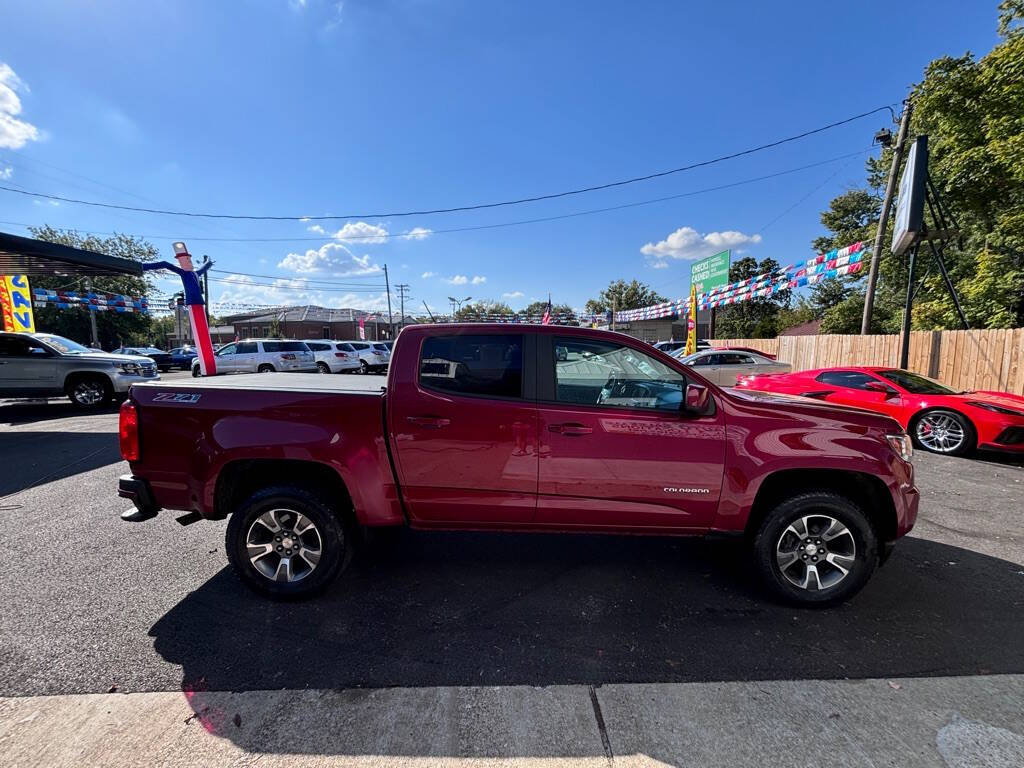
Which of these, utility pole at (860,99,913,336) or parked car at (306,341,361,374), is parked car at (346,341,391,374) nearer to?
parked car at (306,341,361,374)

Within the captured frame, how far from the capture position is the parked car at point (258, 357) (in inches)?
745

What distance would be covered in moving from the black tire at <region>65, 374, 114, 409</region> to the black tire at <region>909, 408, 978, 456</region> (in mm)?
16333

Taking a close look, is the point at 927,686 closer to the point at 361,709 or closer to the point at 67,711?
the point at 361,709

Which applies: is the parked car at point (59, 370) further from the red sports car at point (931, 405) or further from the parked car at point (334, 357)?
the red sports car at point (931, 405)

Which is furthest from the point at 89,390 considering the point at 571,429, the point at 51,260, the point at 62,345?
the point at 571,429

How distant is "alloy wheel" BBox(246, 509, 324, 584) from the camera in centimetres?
295

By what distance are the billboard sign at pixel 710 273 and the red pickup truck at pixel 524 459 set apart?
65.2 ft

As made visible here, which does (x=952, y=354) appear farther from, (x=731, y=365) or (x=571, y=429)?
(x=571, y=429)

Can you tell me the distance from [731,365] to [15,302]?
25.4 m

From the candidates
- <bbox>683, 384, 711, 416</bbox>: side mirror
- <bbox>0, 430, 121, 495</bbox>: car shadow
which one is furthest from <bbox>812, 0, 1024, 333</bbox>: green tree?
<bbox>0, 430, 121, 495</bbox>: car shadow

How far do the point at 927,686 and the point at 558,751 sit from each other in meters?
1.90

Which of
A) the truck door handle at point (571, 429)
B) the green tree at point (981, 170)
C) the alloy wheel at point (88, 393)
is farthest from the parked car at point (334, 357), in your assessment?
the green tree at point (981, 170)

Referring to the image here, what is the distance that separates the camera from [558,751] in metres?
1.85

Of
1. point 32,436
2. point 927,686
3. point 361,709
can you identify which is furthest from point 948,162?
point 32,436
